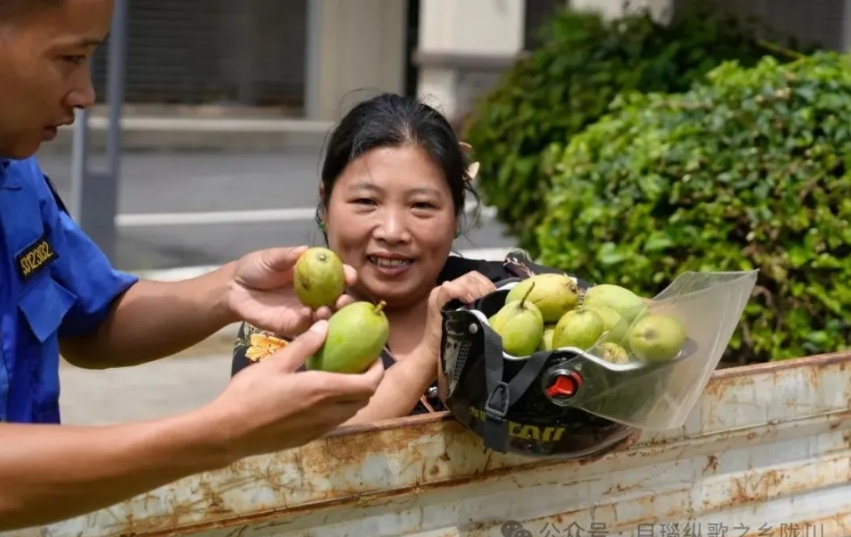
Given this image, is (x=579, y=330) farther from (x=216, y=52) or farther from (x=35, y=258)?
(x=216, y=52)

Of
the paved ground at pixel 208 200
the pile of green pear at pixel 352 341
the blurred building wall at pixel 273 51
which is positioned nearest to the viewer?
the pile of green pear at pixel 352 341

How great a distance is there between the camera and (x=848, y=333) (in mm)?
4133

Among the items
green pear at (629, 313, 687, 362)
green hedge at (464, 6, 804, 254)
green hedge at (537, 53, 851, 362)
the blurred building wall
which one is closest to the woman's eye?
green pear at (629, 313, 687, 362)

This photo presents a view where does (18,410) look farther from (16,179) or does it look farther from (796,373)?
(796,373)

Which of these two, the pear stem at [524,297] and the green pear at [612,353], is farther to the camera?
the pear stem at [524,297]

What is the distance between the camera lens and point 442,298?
2.39 metres

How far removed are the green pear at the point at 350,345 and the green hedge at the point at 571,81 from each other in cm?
316

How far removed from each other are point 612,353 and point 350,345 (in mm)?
475

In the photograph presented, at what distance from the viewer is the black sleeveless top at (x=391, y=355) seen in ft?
8.27

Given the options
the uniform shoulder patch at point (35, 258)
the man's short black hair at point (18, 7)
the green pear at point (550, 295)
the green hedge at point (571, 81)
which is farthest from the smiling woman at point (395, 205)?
the green hedge at point (571, 81)

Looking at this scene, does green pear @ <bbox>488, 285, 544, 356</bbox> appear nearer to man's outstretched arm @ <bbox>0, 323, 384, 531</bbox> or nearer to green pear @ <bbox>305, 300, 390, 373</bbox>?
green pear @ <bbox>305, 300, 390, 373</bbox>

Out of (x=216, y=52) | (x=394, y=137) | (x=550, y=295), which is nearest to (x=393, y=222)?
(x=394, y=137)

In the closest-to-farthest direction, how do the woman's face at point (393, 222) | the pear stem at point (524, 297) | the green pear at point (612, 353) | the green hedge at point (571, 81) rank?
the green pear at point (612, 353)
the pear stem at point (524, 297)
the woman's face at point (393, 222)
the green hedge at point (571, 81)

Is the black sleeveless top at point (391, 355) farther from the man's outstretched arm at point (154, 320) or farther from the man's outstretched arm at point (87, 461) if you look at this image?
the man's outstretched arm at point (87, 461)
